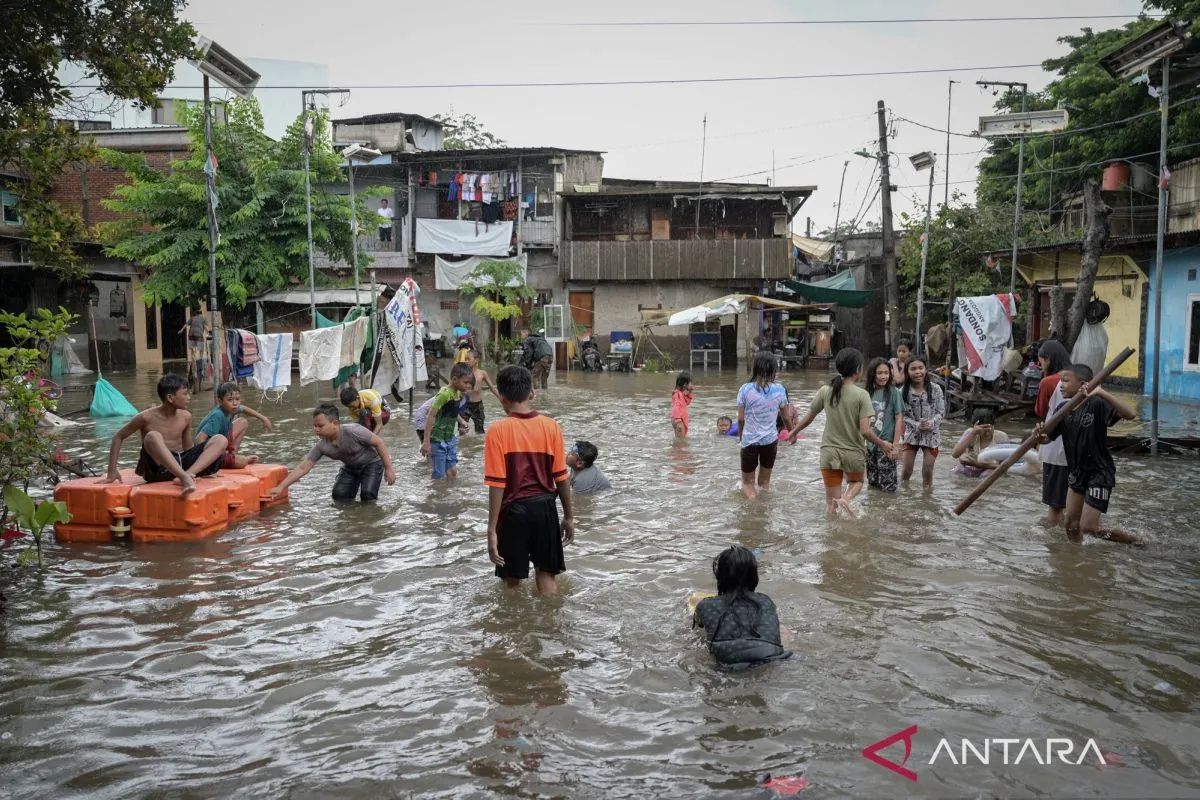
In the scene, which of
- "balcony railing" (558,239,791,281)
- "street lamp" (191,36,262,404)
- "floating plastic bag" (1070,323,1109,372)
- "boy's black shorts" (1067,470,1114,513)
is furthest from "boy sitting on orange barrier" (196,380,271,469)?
"balcony railing" (558,239,791,281)

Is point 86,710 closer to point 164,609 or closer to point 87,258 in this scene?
point 164,609

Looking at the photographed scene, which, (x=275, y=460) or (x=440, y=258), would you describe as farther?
(x=440, y=258)

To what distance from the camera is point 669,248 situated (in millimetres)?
32500

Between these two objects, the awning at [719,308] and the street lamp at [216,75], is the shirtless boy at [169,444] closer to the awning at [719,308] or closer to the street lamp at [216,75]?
the street lamp at [216,75]

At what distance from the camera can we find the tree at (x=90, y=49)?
6836 mm

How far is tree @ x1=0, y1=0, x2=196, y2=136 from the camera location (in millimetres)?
6836

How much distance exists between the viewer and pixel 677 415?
13688mm

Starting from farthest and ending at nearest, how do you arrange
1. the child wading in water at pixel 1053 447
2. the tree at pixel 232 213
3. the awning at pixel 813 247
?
1. the awning at pixel 813 247
2. the tree at pixel 232 213
3. the child wading in water at pixel 1053 447

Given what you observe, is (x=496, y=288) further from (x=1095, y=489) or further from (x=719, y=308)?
(x=1095, y=489)

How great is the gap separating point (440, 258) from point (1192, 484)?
2698 centimetres

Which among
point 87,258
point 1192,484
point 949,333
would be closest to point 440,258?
point 87,258

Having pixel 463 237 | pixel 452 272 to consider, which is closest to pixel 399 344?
pixel 452 272

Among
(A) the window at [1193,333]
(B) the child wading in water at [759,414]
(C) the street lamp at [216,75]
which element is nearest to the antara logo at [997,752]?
(B) the child wading in water at [759,414]

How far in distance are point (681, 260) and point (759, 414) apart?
24.2 m
